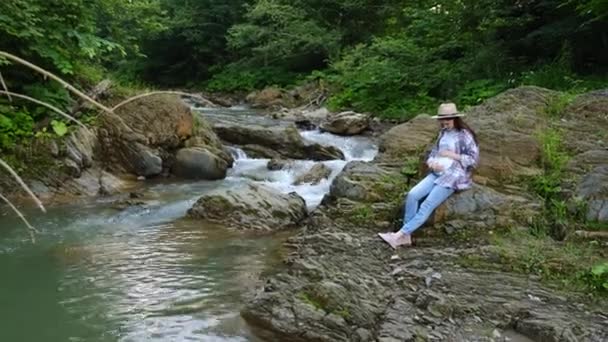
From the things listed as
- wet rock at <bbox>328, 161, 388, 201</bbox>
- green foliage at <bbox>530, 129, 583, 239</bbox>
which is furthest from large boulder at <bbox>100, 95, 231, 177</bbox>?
green foliage at <bbox>530, 129, 583, 239</bbox>

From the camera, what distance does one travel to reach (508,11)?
609 inches

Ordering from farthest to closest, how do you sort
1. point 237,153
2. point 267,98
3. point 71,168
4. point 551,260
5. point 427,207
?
point 267,98 < point 237,153 < point 71,168 < point 427,207 < point 551,260

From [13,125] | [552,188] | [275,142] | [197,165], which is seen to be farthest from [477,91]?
[13,125]

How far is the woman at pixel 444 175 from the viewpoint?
6203 mm

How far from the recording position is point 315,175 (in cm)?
1172

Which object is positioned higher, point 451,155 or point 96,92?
point 96,92

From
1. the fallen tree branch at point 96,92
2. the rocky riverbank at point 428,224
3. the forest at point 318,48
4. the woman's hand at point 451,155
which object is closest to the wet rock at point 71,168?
the rocky riverbank at point 428,224

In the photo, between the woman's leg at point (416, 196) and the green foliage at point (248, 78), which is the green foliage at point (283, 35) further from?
the woman's leg at point (416, 196)

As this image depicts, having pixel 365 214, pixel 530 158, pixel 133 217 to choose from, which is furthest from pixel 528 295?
pixel 133 217

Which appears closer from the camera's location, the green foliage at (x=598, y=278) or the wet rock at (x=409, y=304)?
the wet rock at (x=409, y=304)

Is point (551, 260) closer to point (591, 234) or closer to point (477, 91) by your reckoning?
point (591, 234)

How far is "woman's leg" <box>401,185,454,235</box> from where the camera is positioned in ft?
20.3

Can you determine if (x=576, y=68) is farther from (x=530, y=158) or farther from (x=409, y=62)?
(x=530, y=158)

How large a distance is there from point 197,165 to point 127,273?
5544 mm
